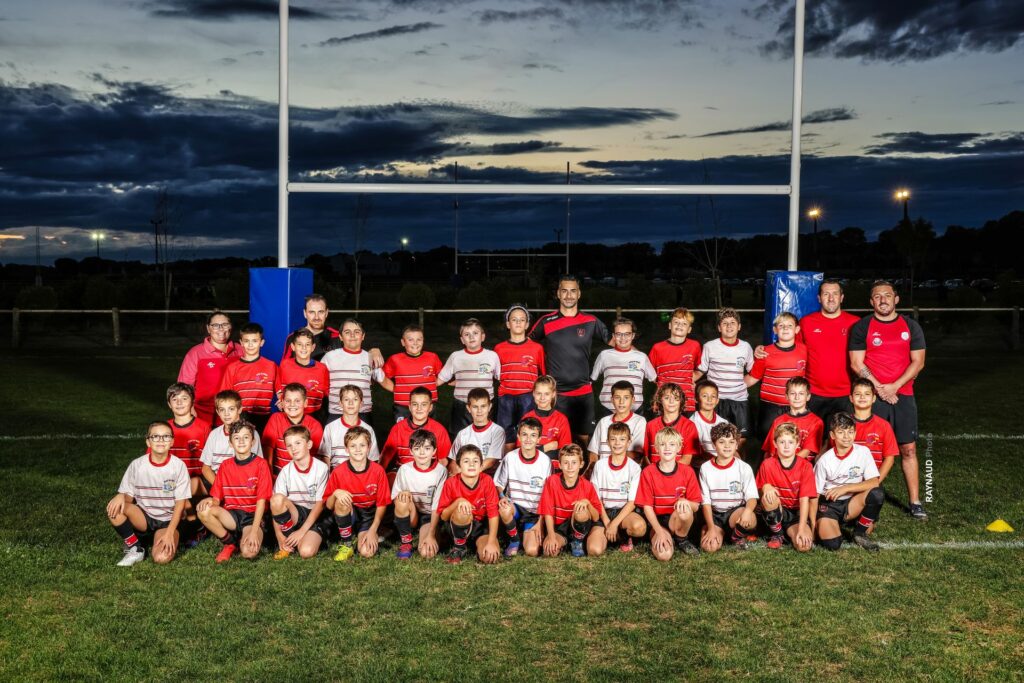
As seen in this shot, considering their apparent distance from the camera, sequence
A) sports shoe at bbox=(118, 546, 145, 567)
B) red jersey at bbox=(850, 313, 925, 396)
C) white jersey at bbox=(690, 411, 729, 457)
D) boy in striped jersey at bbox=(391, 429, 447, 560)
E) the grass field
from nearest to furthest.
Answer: the grass field < sports shoe at bbox=(118, 546, 145, 567) < boy in striped jersey at bbox=(391, 429, 447, 560) < white jersey at bbox=(690, 411, 729, 457) < red jersey at bbox=(850, 313, 925, 396)

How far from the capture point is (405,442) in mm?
5094

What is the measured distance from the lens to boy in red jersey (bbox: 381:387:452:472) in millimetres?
4887

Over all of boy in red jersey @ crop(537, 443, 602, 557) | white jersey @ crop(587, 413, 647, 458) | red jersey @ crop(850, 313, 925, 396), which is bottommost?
boy in red jersey @ crop(537, 443, 602, 557)

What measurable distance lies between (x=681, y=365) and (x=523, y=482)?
164 centimetres

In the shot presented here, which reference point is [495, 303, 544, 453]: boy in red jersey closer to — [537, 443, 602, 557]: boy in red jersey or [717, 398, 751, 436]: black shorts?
[537, 443, 602, 557]: boy in red jersey

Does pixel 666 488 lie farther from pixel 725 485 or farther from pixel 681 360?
pixel 681 360

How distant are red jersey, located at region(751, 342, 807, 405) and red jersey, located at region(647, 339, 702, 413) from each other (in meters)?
0.49

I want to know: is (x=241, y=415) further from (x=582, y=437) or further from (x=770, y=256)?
(x=770, y=256)

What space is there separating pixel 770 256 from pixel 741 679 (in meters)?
30.6

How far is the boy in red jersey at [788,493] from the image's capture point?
14.8 ft

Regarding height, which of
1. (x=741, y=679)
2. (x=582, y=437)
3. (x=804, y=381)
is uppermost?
(x=804, y=381)

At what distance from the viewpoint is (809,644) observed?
3.32 metres

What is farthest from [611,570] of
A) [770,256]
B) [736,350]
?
[770,256]

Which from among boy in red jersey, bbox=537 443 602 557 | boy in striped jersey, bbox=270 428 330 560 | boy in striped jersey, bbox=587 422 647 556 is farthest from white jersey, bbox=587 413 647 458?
boy in striped jersey, bbox=270 428 330 560
